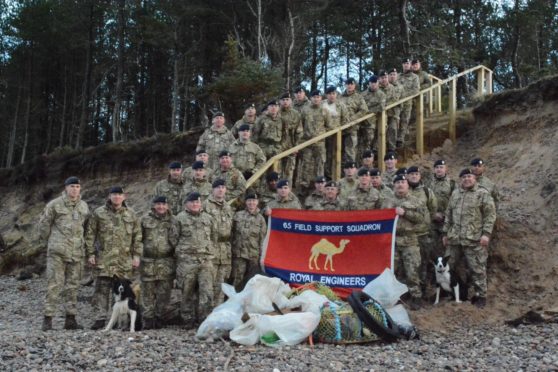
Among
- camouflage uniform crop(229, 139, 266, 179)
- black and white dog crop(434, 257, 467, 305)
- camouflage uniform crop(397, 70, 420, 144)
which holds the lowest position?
black and white dog crop(434, 257, 467, 305)

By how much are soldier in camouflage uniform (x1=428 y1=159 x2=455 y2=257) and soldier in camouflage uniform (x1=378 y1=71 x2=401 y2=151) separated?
3.25 metres

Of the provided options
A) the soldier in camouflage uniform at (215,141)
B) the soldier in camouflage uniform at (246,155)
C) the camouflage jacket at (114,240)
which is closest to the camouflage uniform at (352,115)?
the soldier in camouflage uniform at (246,155)

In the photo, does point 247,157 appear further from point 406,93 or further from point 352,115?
point 406,93

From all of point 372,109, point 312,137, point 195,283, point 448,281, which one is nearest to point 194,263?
point 195,283

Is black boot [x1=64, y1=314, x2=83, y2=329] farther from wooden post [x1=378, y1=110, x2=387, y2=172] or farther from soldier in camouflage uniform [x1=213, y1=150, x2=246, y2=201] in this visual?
wooden post [x1=378, y1=110, x2=387, y2=172]

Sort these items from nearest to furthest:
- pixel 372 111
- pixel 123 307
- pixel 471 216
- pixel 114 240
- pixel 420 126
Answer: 1. pixel 123 307
2. pixel 114 240
3. pixel 471 216
4. pixel 372 111
5. pixel 420 126

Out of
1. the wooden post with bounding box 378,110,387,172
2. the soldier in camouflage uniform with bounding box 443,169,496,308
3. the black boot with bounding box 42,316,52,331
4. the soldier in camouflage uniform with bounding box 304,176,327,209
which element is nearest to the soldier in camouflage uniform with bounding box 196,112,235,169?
the soldier in camouflage uniform with bounding box 304,176,327,209

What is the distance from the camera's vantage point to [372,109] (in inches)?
429

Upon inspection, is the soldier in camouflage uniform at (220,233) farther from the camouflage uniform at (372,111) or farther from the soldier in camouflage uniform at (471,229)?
the camouflage uniform at (372,111)

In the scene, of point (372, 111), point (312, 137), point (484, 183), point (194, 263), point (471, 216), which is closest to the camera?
point (194, 263)

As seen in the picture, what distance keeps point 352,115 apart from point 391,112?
1027mm

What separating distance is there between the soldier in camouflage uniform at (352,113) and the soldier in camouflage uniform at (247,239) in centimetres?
362

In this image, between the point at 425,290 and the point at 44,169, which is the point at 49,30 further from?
the point at 425,290

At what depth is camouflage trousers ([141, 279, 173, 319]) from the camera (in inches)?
275
